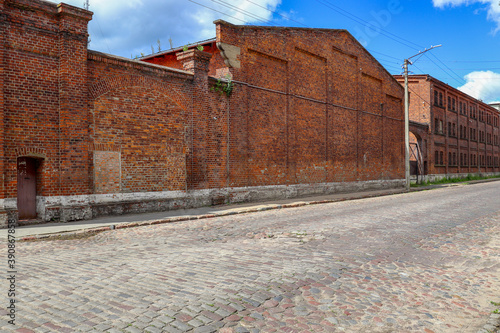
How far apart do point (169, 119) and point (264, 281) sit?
408 inches

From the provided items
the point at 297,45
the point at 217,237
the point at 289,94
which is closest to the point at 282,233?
the point at 217,237

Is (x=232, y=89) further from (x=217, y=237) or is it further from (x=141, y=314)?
(x=141, y=314)

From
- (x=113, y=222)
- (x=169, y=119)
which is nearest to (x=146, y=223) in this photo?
(x=113, y=222)

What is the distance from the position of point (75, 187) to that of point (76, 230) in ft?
7.48

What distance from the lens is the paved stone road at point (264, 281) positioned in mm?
3777

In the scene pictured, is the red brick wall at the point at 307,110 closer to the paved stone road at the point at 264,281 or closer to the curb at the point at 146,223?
the curb at the point at 146,223

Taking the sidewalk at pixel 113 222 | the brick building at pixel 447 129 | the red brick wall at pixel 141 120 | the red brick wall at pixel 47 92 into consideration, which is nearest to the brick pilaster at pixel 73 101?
the red brick wall at pixel 47 92

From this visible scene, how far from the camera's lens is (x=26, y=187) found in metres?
11.2

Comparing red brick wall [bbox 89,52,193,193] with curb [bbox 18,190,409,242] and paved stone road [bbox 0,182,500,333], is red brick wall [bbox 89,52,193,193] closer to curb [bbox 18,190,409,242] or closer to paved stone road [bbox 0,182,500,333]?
curb [bbox 18,190,409,242]

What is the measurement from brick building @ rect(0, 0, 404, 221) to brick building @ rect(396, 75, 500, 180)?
1417 centimetres

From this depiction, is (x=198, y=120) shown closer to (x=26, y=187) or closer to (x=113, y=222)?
(x=113, y=222)

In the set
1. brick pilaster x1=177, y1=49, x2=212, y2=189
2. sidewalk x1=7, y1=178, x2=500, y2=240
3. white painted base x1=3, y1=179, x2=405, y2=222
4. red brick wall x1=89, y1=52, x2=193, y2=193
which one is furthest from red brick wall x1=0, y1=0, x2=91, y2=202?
brick pilaster x1=177, y1=49, x2=212, y2=189

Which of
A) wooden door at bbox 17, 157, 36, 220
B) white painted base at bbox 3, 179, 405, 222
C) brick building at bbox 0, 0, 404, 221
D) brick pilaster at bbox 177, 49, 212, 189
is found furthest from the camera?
brick pilaster at bbox 177, 49, 212, 189

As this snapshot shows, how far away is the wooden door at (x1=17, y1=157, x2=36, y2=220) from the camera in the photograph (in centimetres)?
1110
